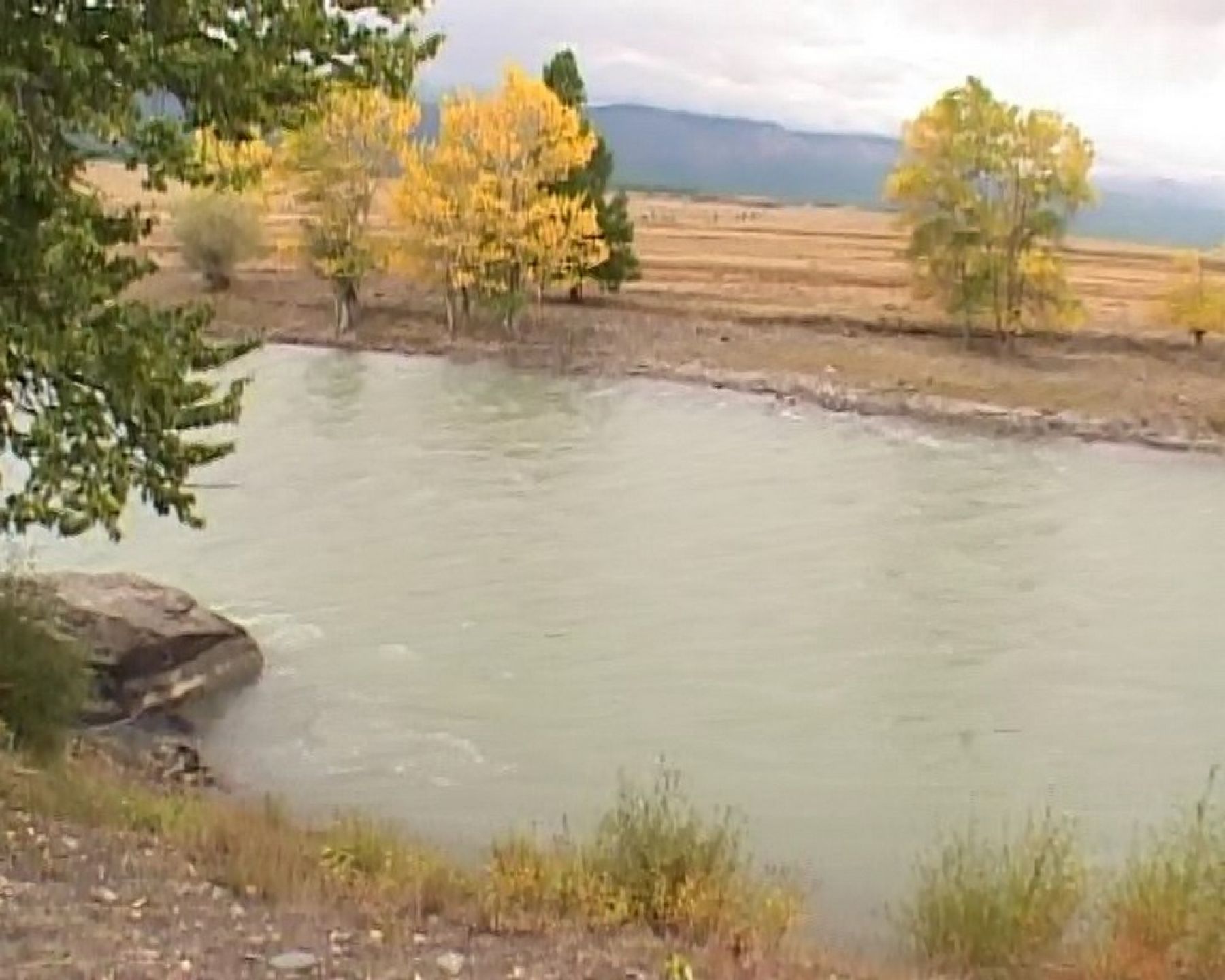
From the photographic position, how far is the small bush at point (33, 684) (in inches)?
544

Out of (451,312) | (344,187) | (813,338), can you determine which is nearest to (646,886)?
(813,338)

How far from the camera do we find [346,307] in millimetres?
56219

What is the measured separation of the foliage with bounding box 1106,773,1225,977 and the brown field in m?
34.1

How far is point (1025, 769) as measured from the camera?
18500mm

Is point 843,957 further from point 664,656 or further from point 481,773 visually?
point 664,656

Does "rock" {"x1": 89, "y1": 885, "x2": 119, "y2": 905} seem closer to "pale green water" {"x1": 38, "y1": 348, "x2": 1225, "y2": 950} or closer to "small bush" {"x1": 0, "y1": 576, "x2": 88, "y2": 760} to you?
"small bush" {"x1": 0, "y1": 576, "x2": 88, "y2": 760}

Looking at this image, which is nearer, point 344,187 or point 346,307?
point 344,187

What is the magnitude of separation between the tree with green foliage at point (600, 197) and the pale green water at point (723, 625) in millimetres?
19165

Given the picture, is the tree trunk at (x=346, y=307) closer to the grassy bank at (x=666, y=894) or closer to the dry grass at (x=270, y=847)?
the dry grass at (x=270, y=847)

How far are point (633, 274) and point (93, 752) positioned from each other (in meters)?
46.2

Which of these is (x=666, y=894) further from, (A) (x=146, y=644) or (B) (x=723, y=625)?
(B) (x=723, y=625)

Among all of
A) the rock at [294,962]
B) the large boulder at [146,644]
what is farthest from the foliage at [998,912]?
the large boulder at [146,644]

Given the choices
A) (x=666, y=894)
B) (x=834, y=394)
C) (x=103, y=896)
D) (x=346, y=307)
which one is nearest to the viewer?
(x=103, y=896)

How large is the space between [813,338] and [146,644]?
37.4 meters
